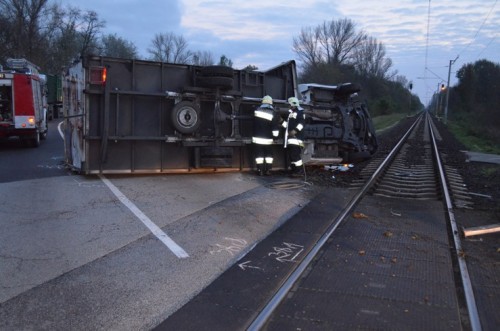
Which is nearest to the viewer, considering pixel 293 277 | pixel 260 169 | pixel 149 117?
pixel 293 277

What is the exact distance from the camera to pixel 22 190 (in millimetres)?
8820

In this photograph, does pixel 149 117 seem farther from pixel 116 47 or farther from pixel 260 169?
pixel 116 47

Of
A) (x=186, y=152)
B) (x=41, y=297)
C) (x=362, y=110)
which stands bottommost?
(x=41, y=297)

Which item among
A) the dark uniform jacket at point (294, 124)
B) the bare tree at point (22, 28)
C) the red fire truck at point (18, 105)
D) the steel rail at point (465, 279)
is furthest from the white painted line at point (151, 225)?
the bare tree at point (22, 28)

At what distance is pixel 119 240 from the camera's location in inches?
237

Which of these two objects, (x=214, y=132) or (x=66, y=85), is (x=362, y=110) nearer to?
(x=214, y=132)

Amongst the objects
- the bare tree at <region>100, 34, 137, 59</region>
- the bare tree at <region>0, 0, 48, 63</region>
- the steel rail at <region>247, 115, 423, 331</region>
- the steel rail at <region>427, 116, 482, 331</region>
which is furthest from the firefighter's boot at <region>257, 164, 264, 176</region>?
the bare tree at <region>100, 34, 137, 59</region>

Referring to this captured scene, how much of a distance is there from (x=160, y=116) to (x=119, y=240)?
16.1ft

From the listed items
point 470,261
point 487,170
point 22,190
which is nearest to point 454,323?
point 470,261

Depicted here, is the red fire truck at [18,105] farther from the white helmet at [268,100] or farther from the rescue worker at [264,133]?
the white helmet at [268,100]

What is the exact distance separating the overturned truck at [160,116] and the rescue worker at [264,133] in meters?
0.22

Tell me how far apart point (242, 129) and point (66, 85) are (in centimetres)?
423

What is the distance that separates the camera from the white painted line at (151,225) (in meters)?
5.70

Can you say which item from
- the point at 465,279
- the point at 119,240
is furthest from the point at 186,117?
the point at 465,279
